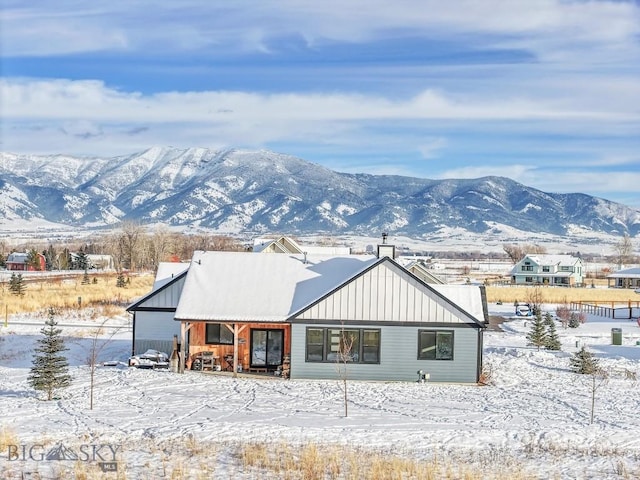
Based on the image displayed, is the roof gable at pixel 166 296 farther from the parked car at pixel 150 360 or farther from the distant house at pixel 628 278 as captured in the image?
the distant house at pixel 628 278

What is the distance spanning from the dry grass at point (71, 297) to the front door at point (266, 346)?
20.3m

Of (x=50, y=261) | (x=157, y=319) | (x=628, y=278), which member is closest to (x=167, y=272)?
(x=157, y=319)

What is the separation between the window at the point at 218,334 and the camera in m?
30.0

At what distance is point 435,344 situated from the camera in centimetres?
2866

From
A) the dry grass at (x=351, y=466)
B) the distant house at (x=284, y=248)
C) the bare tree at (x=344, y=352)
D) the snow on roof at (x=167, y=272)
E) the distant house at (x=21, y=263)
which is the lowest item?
the dry grass at (x=351, y=466)

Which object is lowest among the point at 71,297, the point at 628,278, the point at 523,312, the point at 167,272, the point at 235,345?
the point at 235,345

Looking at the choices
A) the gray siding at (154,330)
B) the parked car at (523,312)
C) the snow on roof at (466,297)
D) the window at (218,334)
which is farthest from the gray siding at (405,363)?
the parked car at (523,312)

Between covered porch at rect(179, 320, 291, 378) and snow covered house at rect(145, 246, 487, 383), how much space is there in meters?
0.04

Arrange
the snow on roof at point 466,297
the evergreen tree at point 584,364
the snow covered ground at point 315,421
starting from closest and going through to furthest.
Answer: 1. the snow covered ground at point 315,421
2. the snow on roof at point 466,297
3. the evergreen tree at point 584,364

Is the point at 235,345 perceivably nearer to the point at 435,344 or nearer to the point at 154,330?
the point at 154,330

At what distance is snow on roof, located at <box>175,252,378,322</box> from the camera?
29109mm

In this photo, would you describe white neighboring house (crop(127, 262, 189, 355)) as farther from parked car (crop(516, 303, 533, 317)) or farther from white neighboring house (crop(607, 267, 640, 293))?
white neighboring house (crop(607, 267, 640, 293))

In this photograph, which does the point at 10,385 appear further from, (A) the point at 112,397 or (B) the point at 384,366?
(B) the point at 384,366

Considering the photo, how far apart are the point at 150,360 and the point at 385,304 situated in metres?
8.98
